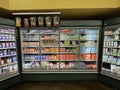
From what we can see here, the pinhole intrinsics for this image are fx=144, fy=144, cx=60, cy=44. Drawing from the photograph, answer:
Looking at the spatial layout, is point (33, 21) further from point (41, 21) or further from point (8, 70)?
point (8, 70)

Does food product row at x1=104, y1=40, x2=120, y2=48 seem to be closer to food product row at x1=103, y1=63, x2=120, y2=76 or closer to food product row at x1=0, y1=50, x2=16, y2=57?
food product row at x1=103, y1=63, x2=120, y2=76

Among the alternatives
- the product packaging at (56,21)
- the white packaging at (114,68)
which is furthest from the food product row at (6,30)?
the white packaging at (114,68)

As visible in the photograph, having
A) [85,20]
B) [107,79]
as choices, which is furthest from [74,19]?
[107,79]

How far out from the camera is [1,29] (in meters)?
4.61

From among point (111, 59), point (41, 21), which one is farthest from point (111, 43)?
point (41, 21)

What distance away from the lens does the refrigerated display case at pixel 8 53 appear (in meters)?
4.68

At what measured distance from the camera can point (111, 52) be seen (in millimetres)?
4934

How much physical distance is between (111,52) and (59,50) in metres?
1.88

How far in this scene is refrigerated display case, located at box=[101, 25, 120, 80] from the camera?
184 inches

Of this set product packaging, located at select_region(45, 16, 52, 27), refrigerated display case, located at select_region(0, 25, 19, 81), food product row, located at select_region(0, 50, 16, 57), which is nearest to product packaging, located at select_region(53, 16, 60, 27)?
product packaging, located at select_region(45, 16, 52, 27)

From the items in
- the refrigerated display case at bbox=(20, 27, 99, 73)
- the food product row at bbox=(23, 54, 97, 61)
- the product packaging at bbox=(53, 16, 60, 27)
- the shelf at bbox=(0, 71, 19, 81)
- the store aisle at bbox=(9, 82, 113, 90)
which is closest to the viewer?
Answer: the product packaging at bbox=(53, 16, 60, 27)

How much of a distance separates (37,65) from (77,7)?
9.95 ft

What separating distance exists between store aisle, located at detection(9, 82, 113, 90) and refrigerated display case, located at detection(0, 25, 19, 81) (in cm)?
56

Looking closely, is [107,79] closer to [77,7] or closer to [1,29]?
[77,7]
